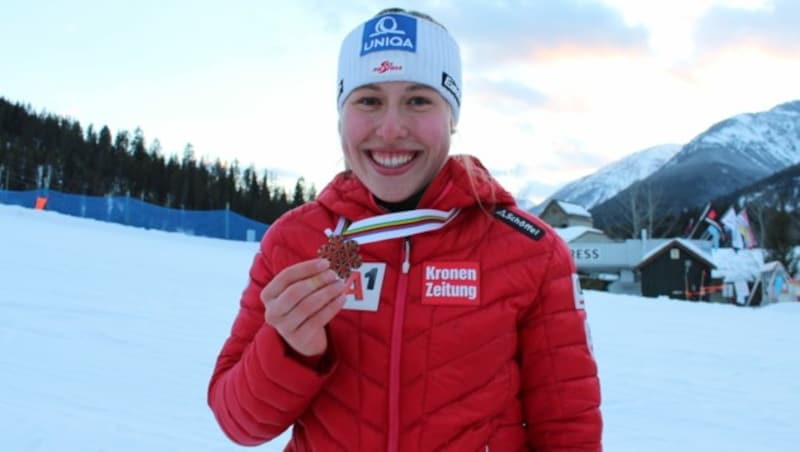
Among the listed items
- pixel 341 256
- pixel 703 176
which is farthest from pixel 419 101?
pixel 703 176

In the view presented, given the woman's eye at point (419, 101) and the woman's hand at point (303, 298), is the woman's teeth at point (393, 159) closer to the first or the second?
the woman's eye at point (419, 101)

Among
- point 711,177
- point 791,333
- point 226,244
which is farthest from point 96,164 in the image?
point 711,177

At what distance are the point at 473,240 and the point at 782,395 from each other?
6358 millimetres

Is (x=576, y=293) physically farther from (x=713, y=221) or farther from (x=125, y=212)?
(x=713, y=221)

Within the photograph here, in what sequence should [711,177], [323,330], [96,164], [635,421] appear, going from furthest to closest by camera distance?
[711,177] → [96,164] → [635,421] → [323,330]

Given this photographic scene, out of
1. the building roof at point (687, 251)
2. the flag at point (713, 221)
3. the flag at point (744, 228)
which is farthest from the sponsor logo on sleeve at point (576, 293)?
the flag at point (744, 228)

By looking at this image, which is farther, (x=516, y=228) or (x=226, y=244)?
(x=226, y=244)

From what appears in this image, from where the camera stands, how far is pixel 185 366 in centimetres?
611

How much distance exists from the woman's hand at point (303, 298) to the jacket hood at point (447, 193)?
434 mm

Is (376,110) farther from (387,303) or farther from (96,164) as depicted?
(96,164)

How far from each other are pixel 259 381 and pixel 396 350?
0.37 meters

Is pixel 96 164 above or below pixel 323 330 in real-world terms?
above

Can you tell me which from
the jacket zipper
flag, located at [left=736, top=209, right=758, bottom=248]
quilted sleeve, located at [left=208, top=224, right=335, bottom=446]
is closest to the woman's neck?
the jacket zipper

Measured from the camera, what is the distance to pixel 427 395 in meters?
1.57
